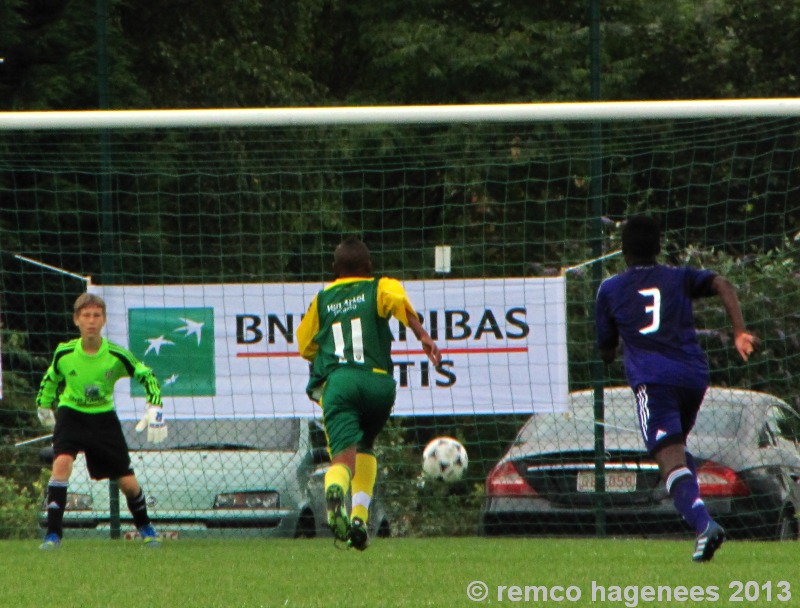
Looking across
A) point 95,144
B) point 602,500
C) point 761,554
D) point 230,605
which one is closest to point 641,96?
point 95,144

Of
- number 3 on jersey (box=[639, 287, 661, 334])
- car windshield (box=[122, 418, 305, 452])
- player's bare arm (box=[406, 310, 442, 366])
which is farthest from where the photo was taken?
car windshield (box=[122, 418, 305, 452])

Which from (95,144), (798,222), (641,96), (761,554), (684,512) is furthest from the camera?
(641,96)

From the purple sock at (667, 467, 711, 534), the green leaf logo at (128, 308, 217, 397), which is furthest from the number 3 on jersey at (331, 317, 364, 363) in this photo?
the green leaf logo at (128, 308, 217, 397)

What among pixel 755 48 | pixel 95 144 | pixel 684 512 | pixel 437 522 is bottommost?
pixel 437 522

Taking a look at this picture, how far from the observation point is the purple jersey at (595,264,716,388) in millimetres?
7391

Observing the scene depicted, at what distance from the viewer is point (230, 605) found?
629 cm

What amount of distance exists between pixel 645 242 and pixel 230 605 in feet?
9.19

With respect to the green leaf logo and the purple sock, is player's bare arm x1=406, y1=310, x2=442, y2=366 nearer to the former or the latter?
the purple sock

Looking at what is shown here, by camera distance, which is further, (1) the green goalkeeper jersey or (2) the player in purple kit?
(1) the green goalkeeper jersey

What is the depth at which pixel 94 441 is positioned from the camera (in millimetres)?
9516

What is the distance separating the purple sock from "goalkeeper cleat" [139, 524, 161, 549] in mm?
3769

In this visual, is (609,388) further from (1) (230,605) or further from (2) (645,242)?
(1) (230,605)

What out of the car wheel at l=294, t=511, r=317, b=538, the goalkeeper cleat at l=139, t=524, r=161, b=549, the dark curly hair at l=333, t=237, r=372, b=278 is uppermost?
the dark curly hair at l=333, t=237, r=372, b=278

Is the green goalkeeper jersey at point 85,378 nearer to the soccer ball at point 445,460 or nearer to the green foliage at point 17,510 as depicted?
the soccer ball at point 445,460
